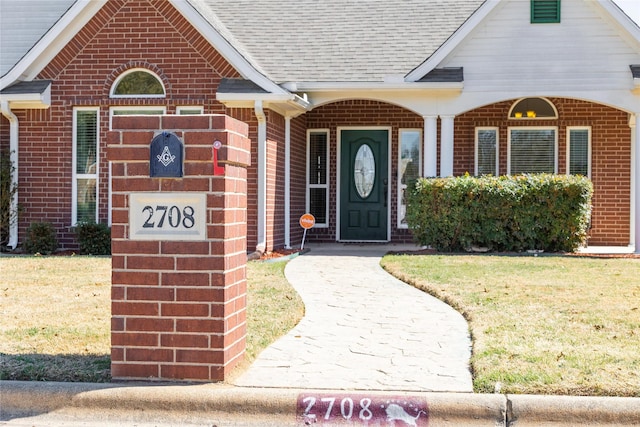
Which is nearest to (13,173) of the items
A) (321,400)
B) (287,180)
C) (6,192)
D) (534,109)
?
(6,192)

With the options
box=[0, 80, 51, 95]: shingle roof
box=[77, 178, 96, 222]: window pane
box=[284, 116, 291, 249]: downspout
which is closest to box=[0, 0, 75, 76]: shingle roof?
box=[0, 80, 51, 95]: shingle roof

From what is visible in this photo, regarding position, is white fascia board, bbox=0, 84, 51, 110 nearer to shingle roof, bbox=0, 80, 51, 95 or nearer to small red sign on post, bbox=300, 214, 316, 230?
shingle roof, bbox=0, 80, 51, 95

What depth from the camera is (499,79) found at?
1455 cm

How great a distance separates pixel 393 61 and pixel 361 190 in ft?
9.70

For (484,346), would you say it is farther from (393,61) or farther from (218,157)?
(393,61)

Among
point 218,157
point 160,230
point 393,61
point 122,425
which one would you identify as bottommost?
point 122,425

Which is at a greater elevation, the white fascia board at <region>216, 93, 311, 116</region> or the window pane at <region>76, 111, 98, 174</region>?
the white fascia board at <region>216, 93, 311, 116</region>

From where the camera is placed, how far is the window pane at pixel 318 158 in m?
17.1

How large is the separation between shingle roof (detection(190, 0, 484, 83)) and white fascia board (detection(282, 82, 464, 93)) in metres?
0.19

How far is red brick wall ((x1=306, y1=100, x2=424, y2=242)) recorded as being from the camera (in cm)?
1677

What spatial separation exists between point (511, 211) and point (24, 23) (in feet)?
38.4

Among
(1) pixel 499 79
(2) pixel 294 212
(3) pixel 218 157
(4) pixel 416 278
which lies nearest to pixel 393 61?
(1) pixel 499 79

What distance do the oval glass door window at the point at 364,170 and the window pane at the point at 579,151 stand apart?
4.06m

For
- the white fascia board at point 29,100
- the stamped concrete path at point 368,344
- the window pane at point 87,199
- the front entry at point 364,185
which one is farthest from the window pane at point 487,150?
the white fascia board at point 29,100
